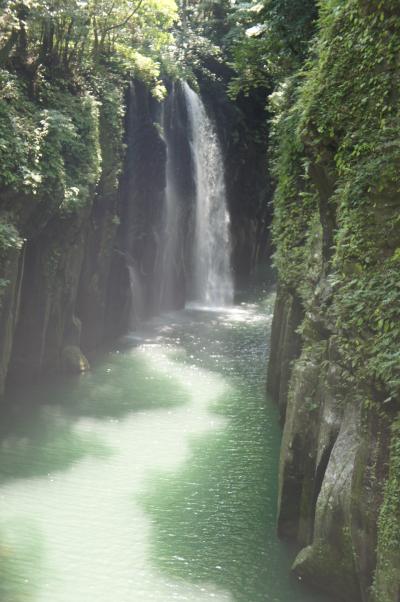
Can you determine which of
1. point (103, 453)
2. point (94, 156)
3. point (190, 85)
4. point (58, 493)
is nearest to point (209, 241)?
point (190, 85)

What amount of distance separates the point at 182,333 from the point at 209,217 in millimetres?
8910

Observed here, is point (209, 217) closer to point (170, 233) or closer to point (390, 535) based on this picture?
point (170, 233)

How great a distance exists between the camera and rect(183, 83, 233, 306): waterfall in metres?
29.2

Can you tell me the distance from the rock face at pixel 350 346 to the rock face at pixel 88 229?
617 cm

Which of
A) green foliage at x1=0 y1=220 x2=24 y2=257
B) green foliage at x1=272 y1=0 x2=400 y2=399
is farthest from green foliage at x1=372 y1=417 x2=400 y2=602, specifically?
green foliage at x1=0 y1=220 x2=24 y2=257

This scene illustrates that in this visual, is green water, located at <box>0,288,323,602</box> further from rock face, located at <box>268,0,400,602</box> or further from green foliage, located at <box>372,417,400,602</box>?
green foliage, located at <box>372,417,400,602</box>

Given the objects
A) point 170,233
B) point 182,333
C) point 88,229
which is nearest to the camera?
point 88,229

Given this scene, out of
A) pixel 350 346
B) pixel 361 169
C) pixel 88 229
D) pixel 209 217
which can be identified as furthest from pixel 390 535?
pixel 209 217

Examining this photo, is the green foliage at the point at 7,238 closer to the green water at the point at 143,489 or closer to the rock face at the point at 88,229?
the rock face at the point at 88,229

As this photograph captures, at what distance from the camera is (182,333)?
23.0 meters

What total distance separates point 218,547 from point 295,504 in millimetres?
1216

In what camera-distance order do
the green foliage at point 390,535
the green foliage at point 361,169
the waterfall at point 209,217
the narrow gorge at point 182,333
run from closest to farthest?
the green foliage at point 390,535
the green foliage at point 361,169
the narrow gorge at point 182,333
the waterfall at point 209,217

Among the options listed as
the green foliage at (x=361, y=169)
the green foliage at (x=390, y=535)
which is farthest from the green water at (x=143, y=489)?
the green foliage at (x=361, y=169)

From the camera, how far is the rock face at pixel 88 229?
14.6m
